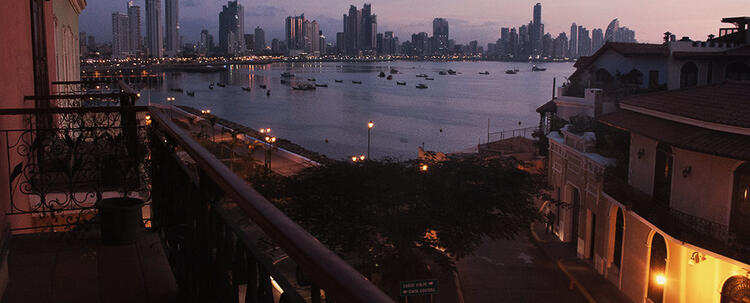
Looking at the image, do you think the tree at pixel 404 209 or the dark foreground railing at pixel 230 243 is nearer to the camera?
the dark foreground railing at pixel 230 243

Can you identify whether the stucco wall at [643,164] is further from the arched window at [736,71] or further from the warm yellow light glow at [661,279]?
the arched window at [736,71]

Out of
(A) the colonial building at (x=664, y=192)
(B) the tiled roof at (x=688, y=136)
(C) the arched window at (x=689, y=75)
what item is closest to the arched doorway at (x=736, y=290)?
(A) the colonial building at (x=664, y=192)

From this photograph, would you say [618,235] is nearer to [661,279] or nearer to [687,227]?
[661,279]

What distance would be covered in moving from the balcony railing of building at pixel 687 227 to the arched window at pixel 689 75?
12.7 metres

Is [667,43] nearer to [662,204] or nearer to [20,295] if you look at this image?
[662,204]

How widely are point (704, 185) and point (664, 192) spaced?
6.58 ft

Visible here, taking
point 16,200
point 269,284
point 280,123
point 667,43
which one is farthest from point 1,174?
point 280,123

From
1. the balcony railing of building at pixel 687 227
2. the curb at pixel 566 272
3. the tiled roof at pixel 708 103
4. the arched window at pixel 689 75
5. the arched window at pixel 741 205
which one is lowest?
the curb at pixel 566 272

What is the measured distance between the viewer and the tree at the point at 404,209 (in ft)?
54.1

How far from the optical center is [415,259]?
1630 cm

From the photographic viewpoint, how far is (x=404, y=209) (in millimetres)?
18094

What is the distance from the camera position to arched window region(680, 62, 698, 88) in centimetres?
2741

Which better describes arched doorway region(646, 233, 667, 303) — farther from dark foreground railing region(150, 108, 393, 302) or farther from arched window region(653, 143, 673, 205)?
dark foreground railing region(150, 108, 393, 302)

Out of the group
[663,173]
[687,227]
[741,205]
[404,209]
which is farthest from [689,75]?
[404,209]
